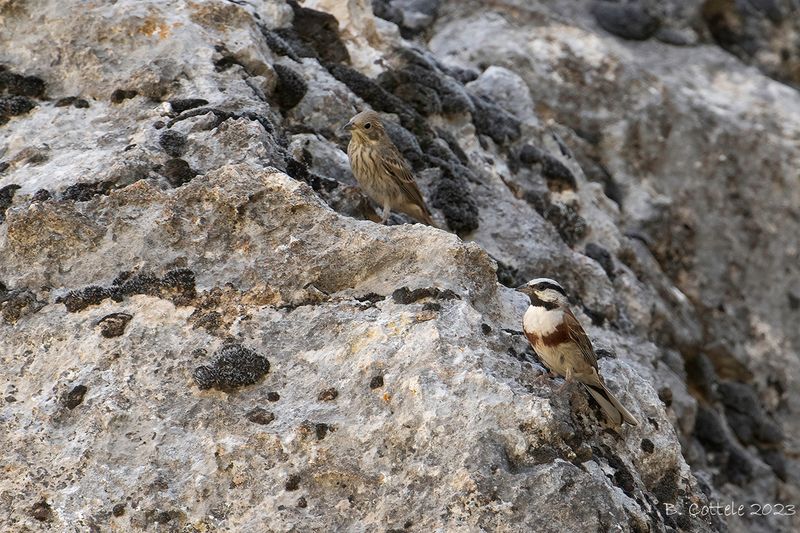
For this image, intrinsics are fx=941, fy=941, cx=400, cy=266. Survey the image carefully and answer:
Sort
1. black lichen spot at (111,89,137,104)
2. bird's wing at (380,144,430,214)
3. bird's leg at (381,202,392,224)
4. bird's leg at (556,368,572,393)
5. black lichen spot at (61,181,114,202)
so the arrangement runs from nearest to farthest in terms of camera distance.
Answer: bird's leg at (556,368,572,393) → black lichen spot at (61,181,114,202) → black lichen spot at (111,89,137,104) → bird's leg at (381,202,392,224) → bird's wing at (380,144,430,214)

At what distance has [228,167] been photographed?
10.5 meters

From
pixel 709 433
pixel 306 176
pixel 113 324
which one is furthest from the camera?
pixel 709 433

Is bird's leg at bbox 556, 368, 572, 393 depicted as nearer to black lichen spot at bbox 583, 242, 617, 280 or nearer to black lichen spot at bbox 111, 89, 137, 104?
black lichen spot at bbox 111, 89, 137, 104

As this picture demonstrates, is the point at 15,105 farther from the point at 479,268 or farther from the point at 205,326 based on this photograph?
the point at 479,268

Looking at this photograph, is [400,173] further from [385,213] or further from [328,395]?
[328,395]

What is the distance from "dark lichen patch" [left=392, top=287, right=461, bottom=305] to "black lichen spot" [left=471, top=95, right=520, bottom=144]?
25.1 ft

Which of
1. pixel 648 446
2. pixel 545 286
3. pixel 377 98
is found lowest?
pixel 648 446

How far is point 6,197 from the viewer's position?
10578mm

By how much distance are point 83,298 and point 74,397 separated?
1.23 metres

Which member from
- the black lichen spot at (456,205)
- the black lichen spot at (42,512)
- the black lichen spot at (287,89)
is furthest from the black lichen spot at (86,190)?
the black lichen spot at (456,205)

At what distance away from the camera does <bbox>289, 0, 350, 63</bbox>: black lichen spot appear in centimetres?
1580

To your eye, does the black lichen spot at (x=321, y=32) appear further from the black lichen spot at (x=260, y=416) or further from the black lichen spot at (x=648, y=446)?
the black lichen spot at (x=648, y=446)

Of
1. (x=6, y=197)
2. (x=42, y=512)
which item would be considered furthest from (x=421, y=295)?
(x=6, y=197)

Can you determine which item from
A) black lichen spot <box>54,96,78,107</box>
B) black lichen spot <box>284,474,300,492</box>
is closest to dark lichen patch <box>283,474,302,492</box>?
black lichen spot <box>284,474,300,492</box>
